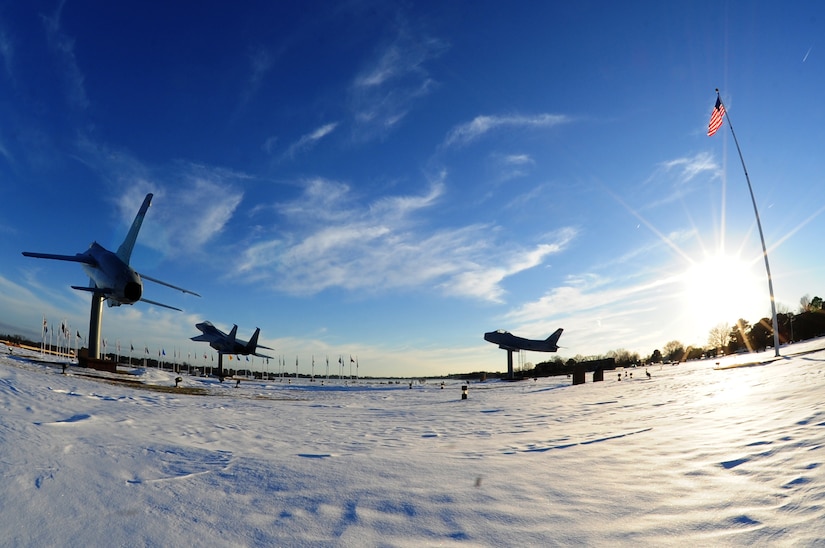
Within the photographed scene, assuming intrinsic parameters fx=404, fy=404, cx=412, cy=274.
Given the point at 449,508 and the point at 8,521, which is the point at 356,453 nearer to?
the point at 449,508

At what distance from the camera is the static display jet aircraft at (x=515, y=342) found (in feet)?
204

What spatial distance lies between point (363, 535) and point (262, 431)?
6965mm

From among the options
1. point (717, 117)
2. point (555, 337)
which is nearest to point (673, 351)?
point (555, 337)

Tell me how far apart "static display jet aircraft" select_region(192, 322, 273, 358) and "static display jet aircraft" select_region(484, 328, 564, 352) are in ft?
116

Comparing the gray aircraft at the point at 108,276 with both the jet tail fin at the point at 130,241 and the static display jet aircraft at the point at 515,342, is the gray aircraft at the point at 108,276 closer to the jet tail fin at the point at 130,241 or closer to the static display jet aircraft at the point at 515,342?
the jet tail fin at the point at 130,241

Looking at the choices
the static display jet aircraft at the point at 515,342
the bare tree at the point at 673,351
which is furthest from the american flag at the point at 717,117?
the bare tree at the point at 673,351

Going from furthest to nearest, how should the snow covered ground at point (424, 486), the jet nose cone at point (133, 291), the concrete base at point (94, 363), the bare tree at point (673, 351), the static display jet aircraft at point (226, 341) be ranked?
the bare tree at point (673, 351)
the static display jet aircraft at point (226, 341)
the concrete base at point (94, 363)
the jet nose cone at point (133, 291)
the snow covered ground at point (424, 486)

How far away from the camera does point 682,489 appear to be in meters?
4.07

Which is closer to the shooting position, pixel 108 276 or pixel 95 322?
pixel 108 276

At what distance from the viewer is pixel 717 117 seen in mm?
24281

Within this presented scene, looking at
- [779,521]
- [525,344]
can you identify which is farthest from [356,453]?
[525,344]

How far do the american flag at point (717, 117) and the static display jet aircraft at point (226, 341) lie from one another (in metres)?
59.1

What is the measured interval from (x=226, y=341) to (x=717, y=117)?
6284 centimetres

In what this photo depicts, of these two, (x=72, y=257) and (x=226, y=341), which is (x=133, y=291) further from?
(x=226, y=341)
